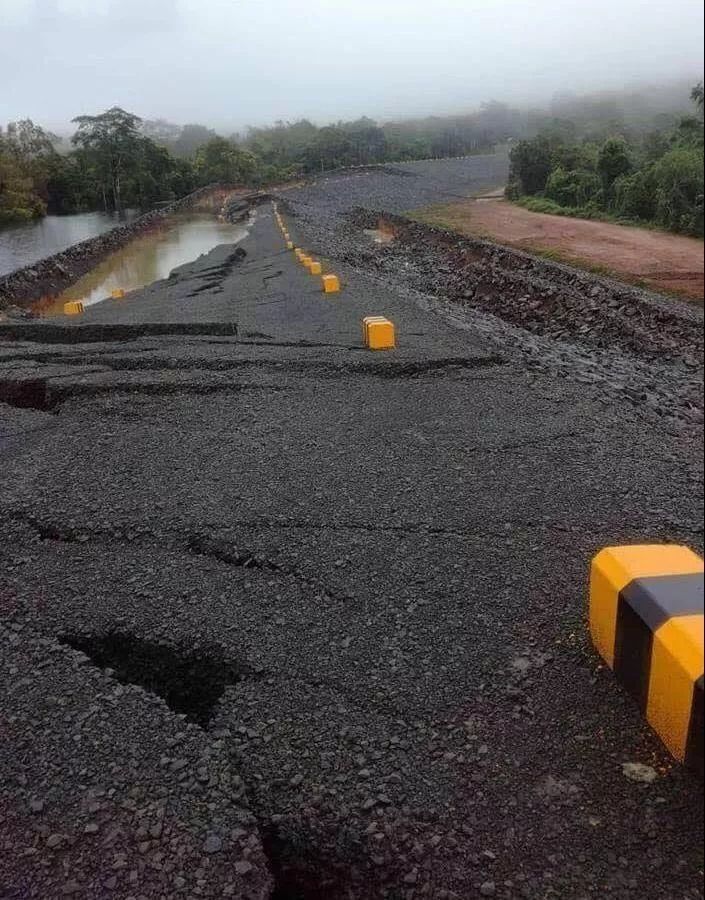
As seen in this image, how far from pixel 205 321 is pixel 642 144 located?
21.8 feet

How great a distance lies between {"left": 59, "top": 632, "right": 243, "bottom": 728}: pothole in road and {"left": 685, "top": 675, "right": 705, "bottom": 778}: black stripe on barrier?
1.94m

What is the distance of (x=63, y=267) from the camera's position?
26125mm

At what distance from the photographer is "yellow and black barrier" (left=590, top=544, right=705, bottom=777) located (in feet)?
6.49

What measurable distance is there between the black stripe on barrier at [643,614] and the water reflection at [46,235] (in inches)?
1164

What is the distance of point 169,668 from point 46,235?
45.8 metres

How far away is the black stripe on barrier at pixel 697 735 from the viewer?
6.50ft

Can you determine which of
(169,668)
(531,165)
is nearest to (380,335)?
(169,668)

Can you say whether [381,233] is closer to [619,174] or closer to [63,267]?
[63,267]

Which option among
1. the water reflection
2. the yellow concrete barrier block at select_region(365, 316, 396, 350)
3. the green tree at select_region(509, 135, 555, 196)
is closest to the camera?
the yellow concrete barrier block at select_region(365, 316, 396, 350)

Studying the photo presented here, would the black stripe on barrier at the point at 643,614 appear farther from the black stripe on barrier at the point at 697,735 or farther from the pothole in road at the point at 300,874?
the pothole in road at the point at 300,874

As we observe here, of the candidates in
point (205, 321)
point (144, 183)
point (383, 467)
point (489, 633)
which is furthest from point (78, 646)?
point (144, 183)

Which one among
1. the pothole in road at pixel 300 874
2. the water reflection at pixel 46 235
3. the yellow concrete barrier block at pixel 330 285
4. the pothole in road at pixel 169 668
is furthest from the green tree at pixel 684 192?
the water reflection at pixel 46 235

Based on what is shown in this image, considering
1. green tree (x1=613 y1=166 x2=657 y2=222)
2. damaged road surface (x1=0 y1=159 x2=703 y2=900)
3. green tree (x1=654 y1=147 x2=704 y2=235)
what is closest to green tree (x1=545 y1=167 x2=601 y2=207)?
green tree (x1=613 y1=166 x2=657 y2=222)

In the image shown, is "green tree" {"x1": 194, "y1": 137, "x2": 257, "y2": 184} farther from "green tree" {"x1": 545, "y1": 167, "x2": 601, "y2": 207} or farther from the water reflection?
"green tree" {"x1": 545, "y1": 167, "x2": 601, "y2": 207}
